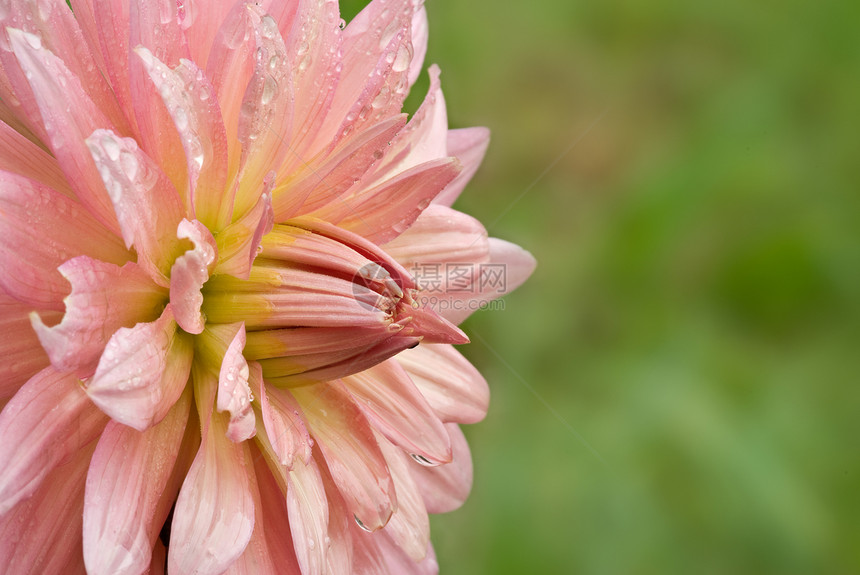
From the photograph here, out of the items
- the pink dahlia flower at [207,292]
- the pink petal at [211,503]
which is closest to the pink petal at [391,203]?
the pink dahlia flower at [207,292]

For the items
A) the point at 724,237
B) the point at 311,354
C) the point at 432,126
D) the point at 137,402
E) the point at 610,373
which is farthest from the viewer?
the point at 724,237

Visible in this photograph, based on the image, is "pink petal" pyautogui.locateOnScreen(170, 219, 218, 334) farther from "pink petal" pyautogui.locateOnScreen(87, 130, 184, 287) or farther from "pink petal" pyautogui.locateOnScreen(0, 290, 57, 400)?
"pink petal" pyautogui.locateOnScreen(0, 290, 57, 400)

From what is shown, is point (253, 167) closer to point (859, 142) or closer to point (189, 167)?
point (189, 167)

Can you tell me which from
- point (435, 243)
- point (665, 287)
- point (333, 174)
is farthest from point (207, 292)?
point (665, 287)

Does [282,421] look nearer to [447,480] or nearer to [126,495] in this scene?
[126,495]

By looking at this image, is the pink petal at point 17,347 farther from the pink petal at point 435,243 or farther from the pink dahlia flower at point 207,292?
the pink petal at point 435,243

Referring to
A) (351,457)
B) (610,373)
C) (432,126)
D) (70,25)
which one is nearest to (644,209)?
(610,373)
